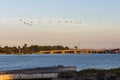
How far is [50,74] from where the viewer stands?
4384cm

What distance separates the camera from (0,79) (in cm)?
4194

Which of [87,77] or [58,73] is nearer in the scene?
[87,77]

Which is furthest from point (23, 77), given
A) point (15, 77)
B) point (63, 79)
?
point (63, 79)

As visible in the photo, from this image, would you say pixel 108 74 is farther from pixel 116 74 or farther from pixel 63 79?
pixel 63 79

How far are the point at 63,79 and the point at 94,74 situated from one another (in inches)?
91.2

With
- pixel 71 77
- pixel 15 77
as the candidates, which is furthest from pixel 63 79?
pixel 15 77

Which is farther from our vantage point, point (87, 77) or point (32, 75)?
point (32, 75)

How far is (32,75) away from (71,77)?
3074 millimetres

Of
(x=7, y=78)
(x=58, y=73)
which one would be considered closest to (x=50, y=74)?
(x=58, y=73)

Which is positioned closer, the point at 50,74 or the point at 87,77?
the point at 87,77

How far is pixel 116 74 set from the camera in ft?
136

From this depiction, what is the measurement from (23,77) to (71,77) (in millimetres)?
3574

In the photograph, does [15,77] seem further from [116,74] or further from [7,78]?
[116,74]

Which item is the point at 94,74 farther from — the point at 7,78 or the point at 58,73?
the point at 7,78
